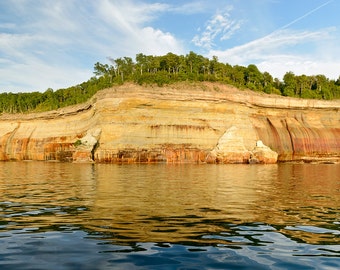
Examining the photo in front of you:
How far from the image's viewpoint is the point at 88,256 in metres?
6.82

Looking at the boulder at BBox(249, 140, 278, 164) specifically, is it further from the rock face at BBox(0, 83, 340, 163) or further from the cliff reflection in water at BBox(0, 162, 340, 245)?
the cliff reflection in water at BBox(0, 162, 340, 245)

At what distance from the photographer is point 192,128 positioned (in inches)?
2191

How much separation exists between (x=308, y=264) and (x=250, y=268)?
1.17 meters

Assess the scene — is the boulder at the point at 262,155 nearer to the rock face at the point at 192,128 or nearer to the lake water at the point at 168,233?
the rock face at the point at 192,128

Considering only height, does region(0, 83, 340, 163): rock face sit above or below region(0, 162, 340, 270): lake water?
above

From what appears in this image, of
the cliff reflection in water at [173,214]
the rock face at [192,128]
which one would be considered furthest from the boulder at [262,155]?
the cliff reflection in water at [173,214]

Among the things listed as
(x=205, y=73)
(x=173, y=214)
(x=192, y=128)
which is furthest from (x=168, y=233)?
(x=205, y=73)

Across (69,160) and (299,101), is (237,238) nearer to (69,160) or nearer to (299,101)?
(69,160)

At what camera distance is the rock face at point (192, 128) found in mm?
54016

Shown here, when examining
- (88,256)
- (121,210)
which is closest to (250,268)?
(88,256)

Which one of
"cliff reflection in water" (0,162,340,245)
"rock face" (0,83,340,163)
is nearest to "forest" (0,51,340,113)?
"rock face" (0,83,340,163)

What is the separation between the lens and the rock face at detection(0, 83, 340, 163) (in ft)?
177

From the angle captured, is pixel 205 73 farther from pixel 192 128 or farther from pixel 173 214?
pixel 173 214

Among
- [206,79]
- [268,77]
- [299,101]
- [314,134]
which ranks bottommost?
[314,134]
